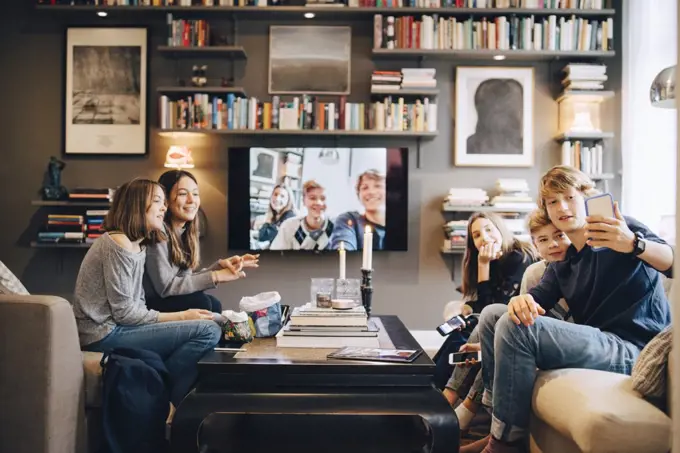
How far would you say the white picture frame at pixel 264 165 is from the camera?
14.1ft

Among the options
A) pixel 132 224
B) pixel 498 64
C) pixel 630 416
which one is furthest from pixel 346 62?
pixel 630 416

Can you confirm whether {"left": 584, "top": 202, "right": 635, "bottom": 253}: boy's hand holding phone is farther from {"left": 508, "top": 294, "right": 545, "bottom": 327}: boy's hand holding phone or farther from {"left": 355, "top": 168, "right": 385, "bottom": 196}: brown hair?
{"left": 355, "top": 168, "right": 385, "bottom": 196}: brown hair

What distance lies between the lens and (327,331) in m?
2.07

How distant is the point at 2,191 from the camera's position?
4449mm

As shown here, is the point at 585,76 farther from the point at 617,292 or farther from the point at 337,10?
the point at 617,292

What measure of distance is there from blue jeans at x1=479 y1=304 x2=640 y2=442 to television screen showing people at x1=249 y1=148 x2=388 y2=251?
241 cm

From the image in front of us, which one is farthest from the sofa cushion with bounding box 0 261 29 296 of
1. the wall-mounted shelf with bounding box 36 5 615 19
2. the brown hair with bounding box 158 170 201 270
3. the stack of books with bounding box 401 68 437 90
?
the stack of books with bounding box 401 68 437 90

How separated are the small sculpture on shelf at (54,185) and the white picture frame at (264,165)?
1.31 m

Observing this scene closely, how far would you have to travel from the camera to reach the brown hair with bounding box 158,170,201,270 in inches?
110

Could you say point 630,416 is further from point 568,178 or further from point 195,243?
point 195,243

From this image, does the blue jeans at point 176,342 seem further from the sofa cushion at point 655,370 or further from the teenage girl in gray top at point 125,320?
the sofa cushion at point 655,370

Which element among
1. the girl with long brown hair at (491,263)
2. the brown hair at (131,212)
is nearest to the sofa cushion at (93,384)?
Answer: the brown hair at (131,212)

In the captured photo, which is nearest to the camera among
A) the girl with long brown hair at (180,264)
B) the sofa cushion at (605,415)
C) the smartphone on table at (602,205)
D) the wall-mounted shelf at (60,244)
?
the sofa cushion at (605,415)

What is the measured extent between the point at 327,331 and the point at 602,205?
953 mm
